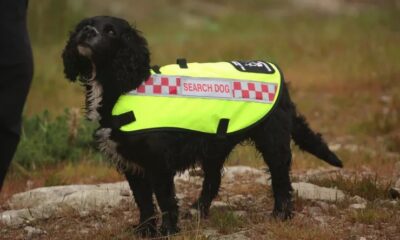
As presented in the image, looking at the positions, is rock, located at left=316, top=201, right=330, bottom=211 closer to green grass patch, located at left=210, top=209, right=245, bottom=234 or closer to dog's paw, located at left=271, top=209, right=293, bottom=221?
dog's paw, located at left=271, top=209, right=293, bottom=221

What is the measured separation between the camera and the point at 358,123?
9.35 meters

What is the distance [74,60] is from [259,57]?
1024 centimetres

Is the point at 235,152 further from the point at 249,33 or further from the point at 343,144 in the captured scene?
the point at 249,33

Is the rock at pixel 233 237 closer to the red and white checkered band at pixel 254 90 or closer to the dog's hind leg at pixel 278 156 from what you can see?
the dog's hind leg at pixel 278 156

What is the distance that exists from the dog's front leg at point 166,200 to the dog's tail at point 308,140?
1254mm

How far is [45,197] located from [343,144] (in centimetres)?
407

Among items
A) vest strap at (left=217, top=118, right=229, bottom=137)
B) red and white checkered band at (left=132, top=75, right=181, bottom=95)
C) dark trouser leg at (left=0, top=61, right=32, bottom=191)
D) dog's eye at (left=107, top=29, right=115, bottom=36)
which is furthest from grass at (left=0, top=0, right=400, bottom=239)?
dog's eye at (left=107, top=29, right=115, bottom=36)

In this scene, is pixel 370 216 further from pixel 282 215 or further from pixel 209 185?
pixel 209 185

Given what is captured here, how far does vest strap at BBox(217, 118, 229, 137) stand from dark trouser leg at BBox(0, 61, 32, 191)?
4.55ft

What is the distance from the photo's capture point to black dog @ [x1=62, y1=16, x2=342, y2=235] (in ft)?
13.9

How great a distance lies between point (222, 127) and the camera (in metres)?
4.61

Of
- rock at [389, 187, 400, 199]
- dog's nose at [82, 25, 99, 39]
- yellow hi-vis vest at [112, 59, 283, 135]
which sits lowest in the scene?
rock at [389, 187, 400, 199]

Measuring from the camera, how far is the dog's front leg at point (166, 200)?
14.4 feet

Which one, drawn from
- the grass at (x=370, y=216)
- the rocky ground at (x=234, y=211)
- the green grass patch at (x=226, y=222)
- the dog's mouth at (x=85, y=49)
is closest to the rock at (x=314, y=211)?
the rocky ground at (x=234, y=211)
